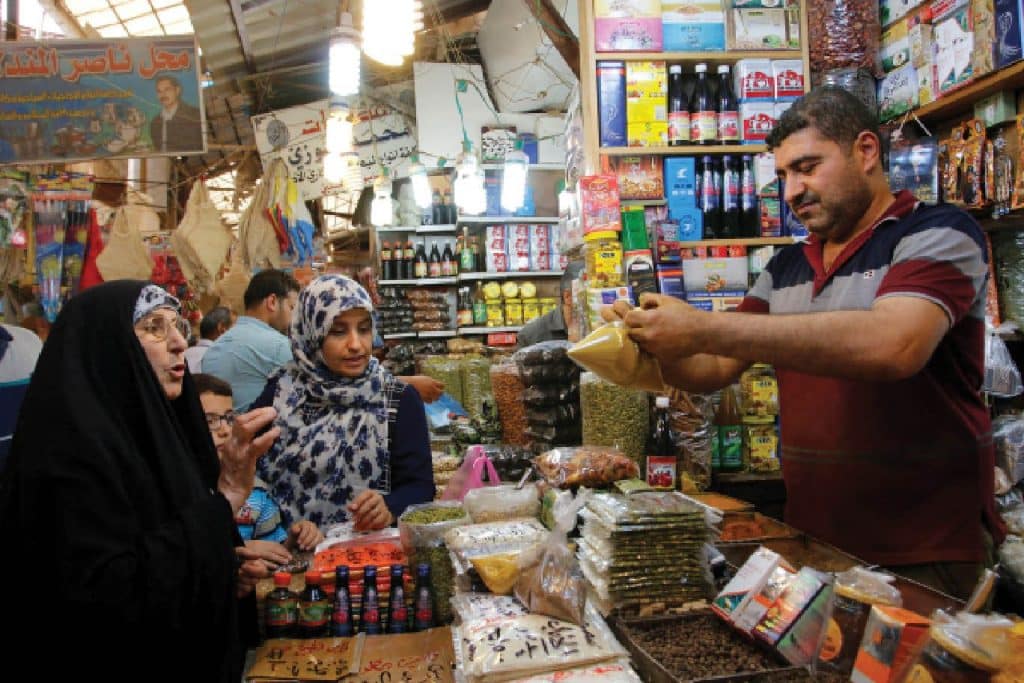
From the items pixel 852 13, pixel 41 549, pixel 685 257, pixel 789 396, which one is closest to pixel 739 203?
pixel 685 257

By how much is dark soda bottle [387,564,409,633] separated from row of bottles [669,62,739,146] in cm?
238

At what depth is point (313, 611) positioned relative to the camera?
5.06 ft

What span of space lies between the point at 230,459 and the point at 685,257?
87.7 inches

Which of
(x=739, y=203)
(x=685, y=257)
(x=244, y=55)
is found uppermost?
(x=244, y=55)

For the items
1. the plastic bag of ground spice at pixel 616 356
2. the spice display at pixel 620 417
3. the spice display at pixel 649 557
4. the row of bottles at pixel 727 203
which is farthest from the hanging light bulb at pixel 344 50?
the spice display at pixel 649 557

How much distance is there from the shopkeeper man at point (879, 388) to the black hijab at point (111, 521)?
3.16 feet

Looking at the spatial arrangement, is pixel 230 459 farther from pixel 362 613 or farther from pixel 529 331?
pixel 529 331

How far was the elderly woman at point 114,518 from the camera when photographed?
1.23m

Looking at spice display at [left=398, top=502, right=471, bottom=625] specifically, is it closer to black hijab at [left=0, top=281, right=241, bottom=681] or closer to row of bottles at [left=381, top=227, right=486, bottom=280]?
black hijab at [left=0, top=281, right=241, bottom=681]

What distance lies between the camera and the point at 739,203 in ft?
10.7

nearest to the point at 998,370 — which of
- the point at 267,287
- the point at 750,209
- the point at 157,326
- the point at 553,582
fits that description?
the point at 750,209

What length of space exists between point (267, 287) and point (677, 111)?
2578mm

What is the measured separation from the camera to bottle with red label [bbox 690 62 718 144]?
3219mm

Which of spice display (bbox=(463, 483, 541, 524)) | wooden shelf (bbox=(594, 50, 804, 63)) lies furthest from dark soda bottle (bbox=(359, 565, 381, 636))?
wooden shelf (bbox=(594, 50, 804, 63))
